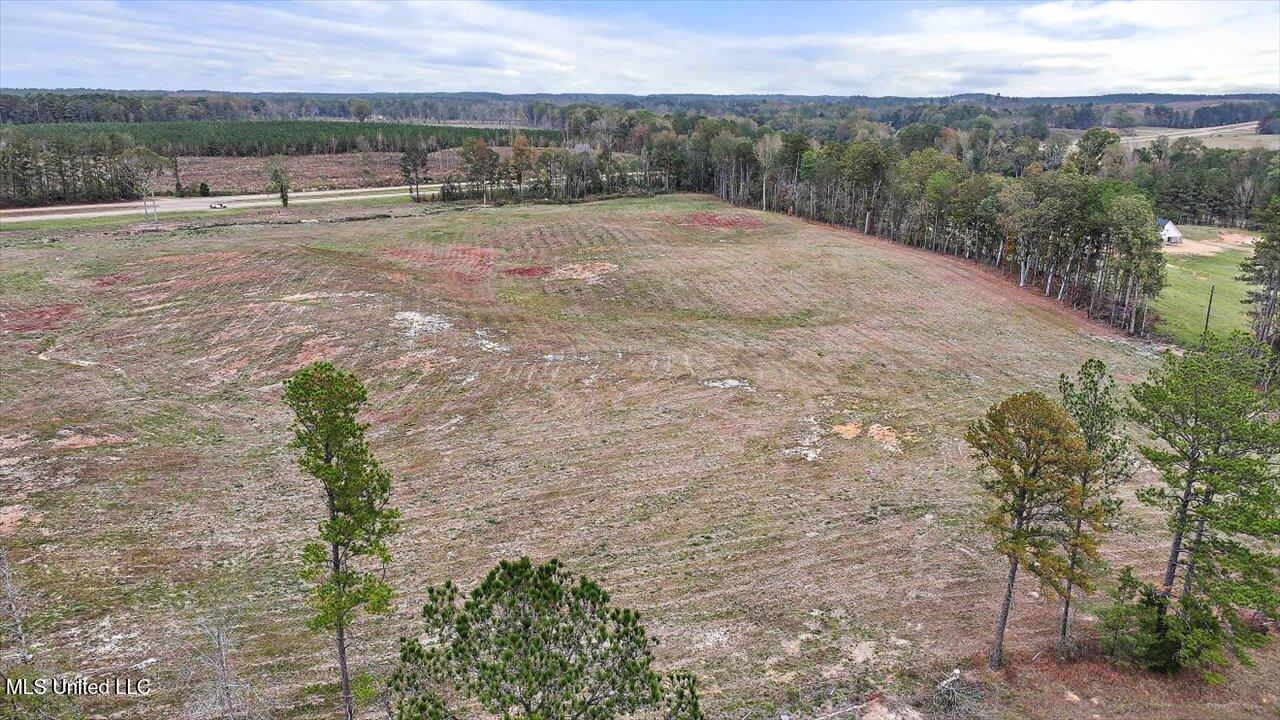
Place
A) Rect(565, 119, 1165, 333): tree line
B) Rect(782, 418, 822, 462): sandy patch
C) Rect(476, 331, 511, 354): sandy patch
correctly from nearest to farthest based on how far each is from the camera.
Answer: Rect(782, 418, 822, 462): sandy patch < Rect(476, 331, 511, 354): sandy patch < Rect(565, 119, 1165, 333): tree line

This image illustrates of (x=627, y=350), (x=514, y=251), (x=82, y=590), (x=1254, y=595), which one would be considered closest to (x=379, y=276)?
(x=514, y=251)

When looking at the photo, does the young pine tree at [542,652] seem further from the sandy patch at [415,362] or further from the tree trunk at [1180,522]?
the sandy patch at [415,362]

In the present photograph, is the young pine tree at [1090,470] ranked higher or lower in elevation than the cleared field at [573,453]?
higher

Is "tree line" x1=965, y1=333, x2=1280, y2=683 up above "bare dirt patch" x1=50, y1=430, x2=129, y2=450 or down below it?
above

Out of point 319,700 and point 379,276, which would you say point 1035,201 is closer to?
Answer: point 379,276

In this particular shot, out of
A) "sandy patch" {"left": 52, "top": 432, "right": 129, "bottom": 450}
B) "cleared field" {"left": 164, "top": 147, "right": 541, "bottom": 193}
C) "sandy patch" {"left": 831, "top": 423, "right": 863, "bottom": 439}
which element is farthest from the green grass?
"cleared field" {"left": 164, "top": 147, "right": 541, "bottom": 193}

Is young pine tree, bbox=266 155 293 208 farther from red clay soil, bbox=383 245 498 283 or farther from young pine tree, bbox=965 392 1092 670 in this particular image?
young pine tree, bbox=965 392 1092 670

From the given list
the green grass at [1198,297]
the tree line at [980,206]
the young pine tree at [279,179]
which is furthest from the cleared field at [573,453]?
the young pine tree at [279,179]
